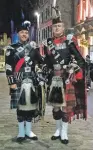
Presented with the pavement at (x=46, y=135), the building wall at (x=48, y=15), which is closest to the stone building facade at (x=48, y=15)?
the building wall at (x=48, y=15)

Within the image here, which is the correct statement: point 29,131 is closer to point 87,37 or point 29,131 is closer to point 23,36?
point 23,36

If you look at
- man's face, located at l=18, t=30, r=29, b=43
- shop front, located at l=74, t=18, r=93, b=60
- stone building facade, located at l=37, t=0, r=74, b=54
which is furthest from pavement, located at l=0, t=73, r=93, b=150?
stone building facade, located at l=37, t=0, r=74, b=54

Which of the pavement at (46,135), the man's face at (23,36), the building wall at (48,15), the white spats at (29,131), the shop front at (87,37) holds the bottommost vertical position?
the pavement at (46,135)

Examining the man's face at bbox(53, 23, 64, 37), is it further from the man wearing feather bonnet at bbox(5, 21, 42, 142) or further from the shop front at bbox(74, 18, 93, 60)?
the shop front at bbox(74, 18, 93, 60)

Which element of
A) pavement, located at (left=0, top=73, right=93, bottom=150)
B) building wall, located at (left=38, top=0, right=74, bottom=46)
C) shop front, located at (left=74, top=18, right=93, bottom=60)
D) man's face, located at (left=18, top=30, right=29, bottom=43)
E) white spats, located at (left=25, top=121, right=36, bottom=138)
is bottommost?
pavement, located at (left=0, top=73, right=93, bottom=150)

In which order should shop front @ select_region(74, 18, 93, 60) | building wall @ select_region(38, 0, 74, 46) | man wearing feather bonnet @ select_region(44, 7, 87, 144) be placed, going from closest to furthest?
man wearing feather bonnet @ select_region(44, 7, 87, 144) < shop front @ select_region(74, 18, 93, 60) < building wall @ select_region(38, 0, 74, 46)

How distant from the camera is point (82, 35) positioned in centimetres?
2745

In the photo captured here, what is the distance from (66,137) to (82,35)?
71.2 ft

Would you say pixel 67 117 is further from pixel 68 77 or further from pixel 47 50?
pixel 47 50

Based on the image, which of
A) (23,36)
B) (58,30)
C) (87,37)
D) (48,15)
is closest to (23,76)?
(23,36)

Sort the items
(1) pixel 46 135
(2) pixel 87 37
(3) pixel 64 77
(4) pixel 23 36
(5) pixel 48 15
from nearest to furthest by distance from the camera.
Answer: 1. (3) pixel 64 77
2. (4) pixel 23 36
3. (1) pixel 46 135
4. (2) pixel 87 37
5. (5) pixel 48 15

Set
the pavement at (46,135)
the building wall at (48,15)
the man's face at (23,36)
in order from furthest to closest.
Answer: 1. the building wall at (48,15)
2. the man's face at (23,36)
3. the pavement at (46,135)

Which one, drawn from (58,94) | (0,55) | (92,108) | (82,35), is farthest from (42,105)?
(0,55)

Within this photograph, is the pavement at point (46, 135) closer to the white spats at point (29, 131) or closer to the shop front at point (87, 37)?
the white spats at point (29, 131)
